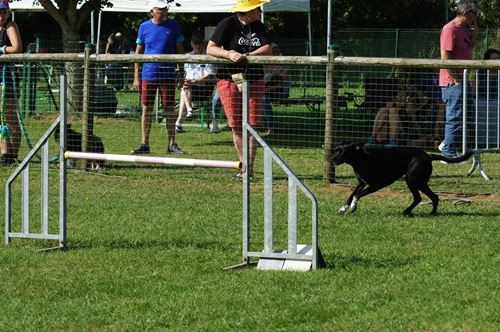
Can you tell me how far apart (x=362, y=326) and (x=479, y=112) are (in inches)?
301

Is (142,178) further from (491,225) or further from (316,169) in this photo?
(491,225)

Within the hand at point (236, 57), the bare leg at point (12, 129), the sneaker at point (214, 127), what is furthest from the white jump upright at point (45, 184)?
the sneaker at point (214, 127)

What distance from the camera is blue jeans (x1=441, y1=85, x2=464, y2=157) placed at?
12766 millimetres

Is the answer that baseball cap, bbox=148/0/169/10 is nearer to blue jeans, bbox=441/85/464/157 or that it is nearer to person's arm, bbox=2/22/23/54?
person's arm, bbox=2/22/23/54

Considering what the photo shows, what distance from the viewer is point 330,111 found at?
11.9 m

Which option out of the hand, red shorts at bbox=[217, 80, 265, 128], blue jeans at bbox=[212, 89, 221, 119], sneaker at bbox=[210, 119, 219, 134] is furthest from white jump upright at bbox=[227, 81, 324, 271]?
blue jeans at bbox=[212, 89, 221, 119]

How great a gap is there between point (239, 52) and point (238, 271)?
4.83 m

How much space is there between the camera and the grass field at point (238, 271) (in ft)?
20.3

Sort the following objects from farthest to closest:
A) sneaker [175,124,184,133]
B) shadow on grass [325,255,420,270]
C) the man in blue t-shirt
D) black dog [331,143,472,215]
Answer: sneaker [175,124,184,133] < the man in blue t-shirt < black dog [331,143,472,215] < shadow on grass [325,255,420,270]

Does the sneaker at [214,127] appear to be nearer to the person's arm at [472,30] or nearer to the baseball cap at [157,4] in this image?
the baseball cap at [157,4]

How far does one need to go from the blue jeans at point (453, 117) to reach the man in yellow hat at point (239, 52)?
2303 mm

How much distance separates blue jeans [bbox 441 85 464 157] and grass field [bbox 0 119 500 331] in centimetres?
101

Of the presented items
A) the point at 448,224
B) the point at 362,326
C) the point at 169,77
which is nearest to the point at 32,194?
the point at 169,77

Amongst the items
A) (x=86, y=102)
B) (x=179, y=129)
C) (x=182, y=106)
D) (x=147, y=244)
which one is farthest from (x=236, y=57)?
(x=182, y=106)
